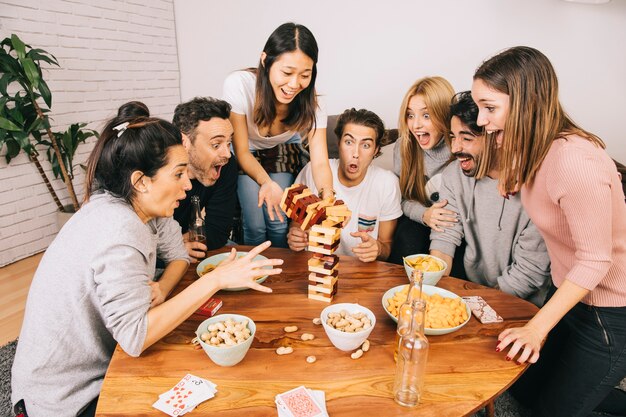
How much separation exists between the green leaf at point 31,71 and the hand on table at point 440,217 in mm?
2736

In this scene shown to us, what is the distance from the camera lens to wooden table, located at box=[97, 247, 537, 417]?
99 cm

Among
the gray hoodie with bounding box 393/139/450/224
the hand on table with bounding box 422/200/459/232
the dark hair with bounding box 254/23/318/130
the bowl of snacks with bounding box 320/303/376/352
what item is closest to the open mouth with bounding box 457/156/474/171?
the hand on table with bounding box 422/200/459/232

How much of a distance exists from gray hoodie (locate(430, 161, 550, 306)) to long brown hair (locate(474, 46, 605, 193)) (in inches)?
21.7

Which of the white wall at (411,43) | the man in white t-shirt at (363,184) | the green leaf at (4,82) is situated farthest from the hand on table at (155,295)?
the white wall at (411,43)

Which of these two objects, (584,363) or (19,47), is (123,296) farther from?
(19,47)

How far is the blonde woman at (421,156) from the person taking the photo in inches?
91.3

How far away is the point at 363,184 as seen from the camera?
7.67 feet

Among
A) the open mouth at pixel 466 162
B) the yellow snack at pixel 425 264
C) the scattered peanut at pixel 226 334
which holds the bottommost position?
the scattered peanut at pixel 226 334

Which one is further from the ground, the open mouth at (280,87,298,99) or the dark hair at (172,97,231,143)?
the open mouth at (280,87,298,99)

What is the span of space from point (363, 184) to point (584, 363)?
1277 mm

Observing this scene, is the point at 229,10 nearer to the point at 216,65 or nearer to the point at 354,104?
the point at 216,65

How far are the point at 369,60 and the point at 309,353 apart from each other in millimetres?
3238

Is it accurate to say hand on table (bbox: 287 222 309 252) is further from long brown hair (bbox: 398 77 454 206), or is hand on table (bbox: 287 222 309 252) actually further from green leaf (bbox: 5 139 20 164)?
green leaf (bbox: 5 139 20 164)

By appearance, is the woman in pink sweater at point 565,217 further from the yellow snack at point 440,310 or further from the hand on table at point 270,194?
the hand on table at point 270,194
